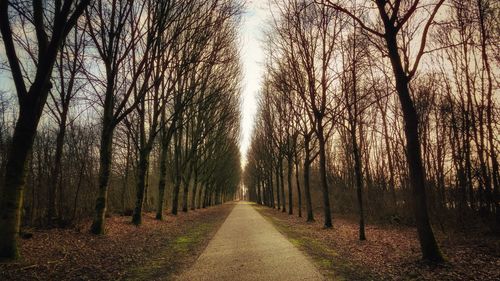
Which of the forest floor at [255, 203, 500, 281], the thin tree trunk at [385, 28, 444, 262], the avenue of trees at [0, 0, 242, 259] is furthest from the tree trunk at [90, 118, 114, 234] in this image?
the thin tree trunk at [385, 28, 444, 262]

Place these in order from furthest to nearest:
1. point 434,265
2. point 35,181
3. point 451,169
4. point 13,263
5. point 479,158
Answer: point 451,169 < point 35,181 < point 479,158 < point 434,265 < point 13,263

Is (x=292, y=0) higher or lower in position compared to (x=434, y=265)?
higher

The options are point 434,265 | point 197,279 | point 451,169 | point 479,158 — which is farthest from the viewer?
point 451,169

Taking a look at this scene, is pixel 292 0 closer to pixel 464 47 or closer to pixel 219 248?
pixel 464 47

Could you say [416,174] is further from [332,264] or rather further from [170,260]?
[170,260]

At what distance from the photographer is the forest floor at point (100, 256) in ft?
21.1

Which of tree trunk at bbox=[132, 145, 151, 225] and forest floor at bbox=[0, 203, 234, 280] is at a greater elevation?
tree trunk at bbox=[132, 145, 151, 225]

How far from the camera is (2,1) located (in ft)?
21.6

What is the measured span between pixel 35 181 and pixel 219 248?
10420mm

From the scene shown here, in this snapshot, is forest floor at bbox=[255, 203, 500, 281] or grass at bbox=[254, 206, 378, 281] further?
forest floor at bbox=[255, 203, 500, 281]

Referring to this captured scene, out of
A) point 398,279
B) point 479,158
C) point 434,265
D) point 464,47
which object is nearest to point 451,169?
point 479,158

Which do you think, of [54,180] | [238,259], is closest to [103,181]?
[54,180]

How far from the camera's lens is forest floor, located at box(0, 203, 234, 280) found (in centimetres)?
642

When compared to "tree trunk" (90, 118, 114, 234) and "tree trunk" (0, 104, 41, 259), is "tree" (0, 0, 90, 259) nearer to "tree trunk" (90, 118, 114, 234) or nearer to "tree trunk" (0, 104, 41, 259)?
"tree trunk" (0, 104, 41, 259)
